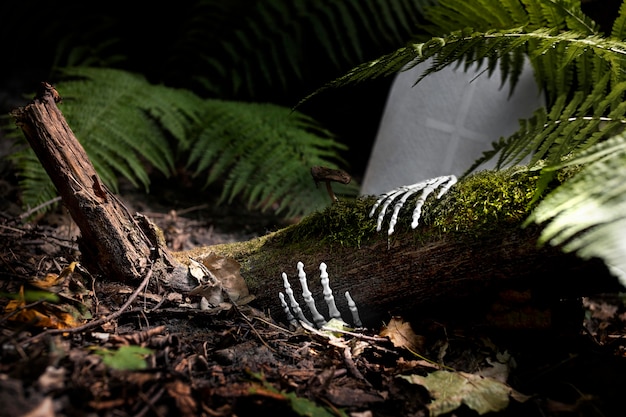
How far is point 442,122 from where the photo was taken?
3537 mm

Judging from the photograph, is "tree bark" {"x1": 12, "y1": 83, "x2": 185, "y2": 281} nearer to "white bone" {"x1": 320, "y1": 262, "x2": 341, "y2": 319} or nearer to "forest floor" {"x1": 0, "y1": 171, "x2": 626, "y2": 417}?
"forest floor" {"x1": 0, "y1": 171, "x2": 626, "y2": 417}

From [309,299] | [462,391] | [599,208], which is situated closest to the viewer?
[599,208]

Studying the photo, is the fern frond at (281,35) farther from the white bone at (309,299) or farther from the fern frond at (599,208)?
the fern frond at (599,208)

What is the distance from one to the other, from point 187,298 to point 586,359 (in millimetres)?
1269

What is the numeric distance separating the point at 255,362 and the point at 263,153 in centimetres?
189

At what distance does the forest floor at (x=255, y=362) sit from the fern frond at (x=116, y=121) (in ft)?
3.12

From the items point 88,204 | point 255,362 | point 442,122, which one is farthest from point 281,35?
point 255,362

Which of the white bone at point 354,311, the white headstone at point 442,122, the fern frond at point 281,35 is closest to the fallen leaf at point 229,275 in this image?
the white bone at point 354,311

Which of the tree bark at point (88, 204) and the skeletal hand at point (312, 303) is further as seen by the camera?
the skeletal hand at point (312, 303)

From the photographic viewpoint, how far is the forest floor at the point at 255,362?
46.5 inches

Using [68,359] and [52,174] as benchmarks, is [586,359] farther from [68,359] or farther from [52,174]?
[52,174]

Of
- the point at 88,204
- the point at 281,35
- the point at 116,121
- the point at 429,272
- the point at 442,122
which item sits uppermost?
the point at 281,35

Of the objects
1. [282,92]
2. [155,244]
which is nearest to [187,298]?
[155,244]

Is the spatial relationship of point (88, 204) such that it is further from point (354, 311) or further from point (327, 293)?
point (354, 311)
